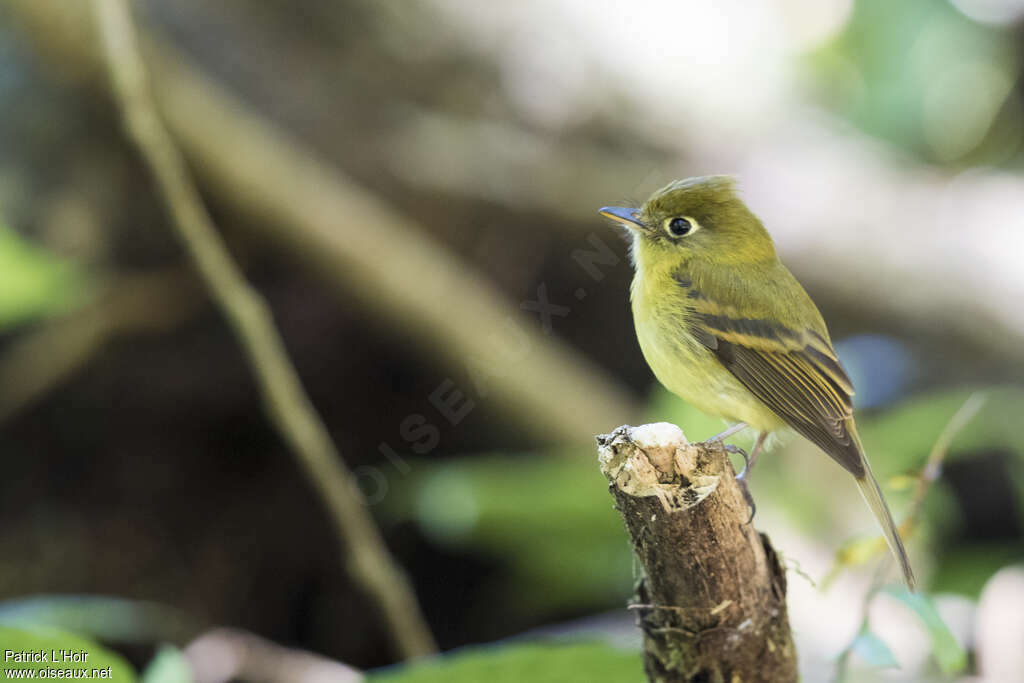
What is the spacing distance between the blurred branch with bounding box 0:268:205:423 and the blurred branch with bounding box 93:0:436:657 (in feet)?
3.21

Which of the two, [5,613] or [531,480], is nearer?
[5,613]

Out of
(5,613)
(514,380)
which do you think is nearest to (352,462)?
(514,380)

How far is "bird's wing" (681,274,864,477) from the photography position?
203cm

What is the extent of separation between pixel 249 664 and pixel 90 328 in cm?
164

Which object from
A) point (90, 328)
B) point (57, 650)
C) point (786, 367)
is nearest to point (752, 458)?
point (786, 367)

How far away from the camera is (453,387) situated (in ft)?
14.1

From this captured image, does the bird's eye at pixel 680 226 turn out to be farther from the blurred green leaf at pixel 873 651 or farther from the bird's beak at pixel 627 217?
the blurred green leaf at pixel 873 651

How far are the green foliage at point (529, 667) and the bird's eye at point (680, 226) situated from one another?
936 millimetres

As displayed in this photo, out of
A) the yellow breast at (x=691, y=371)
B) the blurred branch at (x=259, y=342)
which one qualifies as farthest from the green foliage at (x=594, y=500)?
the yellow breast at (x=691, y=371)

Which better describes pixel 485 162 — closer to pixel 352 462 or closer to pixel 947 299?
pixel 352 462

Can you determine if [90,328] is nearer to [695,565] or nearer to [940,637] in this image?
[695,565]

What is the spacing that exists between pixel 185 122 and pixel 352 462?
1.66 meters

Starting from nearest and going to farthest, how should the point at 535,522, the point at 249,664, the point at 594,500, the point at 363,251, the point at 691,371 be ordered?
1. the point at 691,371
2. the point at 249,664
3. the point at 594,500
4. the point at 535,522
5. the point at 363,251

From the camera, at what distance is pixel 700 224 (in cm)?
214
